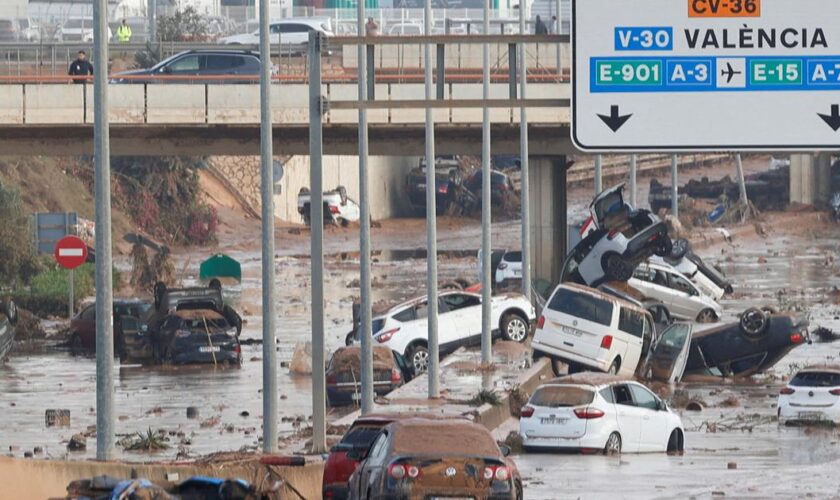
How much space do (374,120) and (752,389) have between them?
1147cm

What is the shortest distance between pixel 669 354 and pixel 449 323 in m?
6.25

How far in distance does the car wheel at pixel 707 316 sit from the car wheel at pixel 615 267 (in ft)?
16.9

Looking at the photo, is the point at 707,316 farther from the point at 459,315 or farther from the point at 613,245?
the point at 459,315

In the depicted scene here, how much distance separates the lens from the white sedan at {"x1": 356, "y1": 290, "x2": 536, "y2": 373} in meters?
43.5

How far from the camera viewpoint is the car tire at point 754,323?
140ft

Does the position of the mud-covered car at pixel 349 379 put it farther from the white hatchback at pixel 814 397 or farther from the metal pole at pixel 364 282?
the white hatchback at pixel 814 397

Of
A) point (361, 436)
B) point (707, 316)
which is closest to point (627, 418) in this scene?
point (361, 436)

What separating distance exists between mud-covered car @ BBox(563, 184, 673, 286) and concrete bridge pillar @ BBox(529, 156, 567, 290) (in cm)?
411

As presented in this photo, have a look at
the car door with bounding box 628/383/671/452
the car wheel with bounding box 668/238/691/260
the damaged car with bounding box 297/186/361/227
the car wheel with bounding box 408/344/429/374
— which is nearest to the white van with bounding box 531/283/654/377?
the car wheel with bounding box 408/344/429/374

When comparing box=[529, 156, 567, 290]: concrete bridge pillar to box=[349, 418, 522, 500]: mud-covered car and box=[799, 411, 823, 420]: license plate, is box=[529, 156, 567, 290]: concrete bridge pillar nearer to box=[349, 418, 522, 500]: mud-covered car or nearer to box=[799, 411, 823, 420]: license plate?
box=[799, 411, 823, 420]: license plate

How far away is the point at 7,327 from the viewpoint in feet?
166

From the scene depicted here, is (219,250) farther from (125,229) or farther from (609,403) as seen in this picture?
(609,403)

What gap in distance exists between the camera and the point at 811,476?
89.9 ft

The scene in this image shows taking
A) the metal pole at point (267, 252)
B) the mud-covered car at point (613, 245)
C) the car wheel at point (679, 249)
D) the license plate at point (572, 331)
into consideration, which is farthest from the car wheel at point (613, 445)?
the car wheel at point (679, 249)
